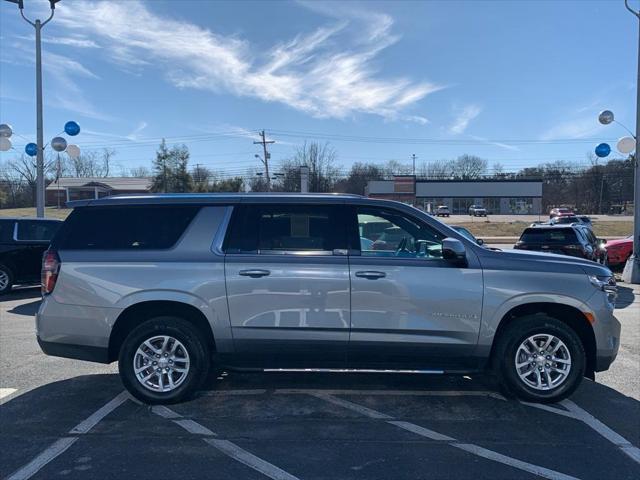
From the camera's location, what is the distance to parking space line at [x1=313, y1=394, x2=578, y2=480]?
3.54m

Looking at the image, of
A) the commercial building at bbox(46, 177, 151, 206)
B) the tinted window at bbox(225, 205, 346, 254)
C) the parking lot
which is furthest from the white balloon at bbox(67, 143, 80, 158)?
the commercial building at bbox(46, 177, 151, 206)

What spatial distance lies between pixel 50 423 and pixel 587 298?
4803mm

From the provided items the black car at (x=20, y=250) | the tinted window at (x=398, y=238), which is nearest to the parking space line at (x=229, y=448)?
the tinted window at (x=398, y=238)

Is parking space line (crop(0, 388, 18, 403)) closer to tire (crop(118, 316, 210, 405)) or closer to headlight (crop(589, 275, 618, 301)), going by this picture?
tire (crop(118, 316, 210, 405))

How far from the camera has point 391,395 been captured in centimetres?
512

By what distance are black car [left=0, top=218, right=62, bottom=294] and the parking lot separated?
22.9 feet

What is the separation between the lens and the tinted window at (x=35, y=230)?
39.2 feet

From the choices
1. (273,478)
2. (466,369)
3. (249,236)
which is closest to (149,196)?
(249,236)

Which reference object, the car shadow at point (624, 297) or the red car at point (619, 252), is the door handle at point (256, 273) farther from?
the red car at point (619, 252)

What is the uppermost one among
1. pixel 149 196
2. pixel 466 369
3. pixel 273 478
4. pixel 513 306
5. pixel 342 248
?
pixel 149 196

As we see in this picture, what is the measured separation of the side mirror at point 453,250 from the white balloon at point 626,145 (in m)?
13.3

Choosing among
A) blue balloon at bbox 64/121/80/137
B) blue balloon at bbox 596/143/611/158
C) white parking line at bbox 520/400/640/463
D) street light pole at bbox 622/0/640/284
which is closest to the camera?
white parking line at bbox 520/400/640/463

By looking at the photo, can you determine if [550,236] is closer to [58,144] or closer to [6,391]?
[6,391]

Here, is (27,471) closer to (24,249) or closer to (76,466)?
(76,466)
